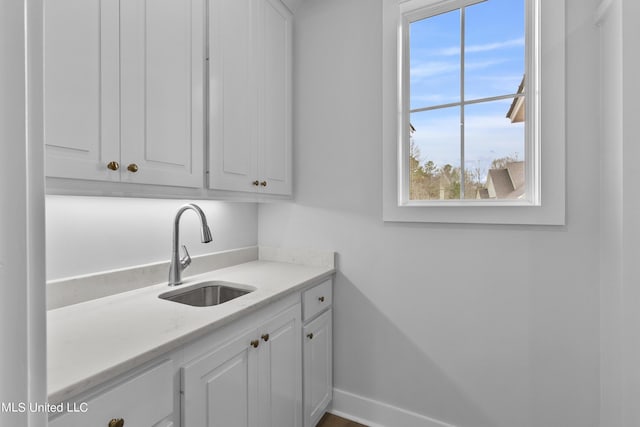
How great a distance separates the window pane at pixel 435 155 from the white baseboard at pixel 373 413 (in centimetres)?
122

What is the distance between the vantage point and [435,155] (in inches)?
69.4

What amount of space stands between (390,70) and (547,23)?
0.73m

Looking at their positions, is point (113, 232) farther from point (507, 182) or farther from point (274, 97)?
point (507, 182)

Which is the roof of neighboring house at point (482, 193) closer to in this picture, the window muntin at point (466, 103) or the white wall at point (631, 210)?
the window muntin at point (466, 103)

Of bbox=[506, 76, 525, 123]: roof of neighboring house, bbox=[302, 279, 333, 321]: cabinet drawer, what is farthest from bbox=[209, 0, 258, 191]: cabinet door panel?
bbox=[506, 76, 525, 123]: roof of neighboring house

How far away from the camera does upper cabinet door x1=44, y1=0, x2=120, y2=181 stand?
2.92 ft

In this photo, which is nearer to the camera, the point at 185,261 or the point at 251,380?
the point at 251,380

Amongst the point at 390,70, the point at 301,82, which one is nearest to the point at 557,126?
the point at 390,70

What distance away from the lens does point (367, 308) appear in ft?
6.12

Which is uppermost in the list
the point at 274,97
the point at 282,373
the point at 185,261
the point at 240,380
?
the point at 274,97

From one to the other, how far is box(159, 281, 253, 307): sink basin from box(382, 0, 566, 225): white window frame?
3.02 ft

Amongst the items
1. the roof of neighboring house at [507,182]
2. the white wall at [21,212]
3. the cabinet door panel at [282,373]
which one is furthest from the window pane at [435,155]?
the white wall at [21,212]

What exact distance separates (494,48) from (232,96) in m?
1.37

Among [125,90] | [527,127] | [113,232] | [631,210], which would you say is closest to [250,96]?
[125,90]
